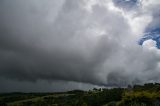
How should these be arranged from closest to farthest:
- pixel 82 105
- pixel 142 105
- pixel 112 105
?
pixel 142 105, pixel 112 105, pixel 82 105

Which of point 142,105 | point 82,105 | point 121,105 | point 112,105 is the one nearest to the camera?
point 142,105

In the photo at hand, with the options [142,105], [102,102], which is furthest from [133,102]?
[102,102]

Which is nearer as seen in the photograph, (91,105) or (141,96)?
(141,96)

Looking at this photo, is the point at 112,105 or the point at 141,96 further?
the point at 112,105

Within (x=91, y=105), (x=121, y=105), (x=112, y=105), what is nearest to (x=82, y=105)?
(x=91, y=105)

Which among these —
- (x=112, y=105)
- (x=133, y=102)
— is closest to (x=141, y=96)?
(x=133, y=102)

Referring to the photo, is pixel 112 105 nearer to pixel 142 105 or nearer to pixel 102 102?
pixel 142 105

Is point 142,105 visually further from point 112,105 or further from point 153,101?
point 112,105
